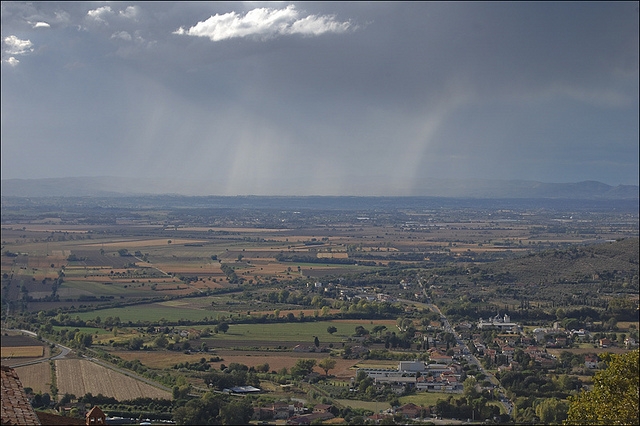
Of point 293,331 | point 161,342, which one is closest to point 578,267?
point 293,331

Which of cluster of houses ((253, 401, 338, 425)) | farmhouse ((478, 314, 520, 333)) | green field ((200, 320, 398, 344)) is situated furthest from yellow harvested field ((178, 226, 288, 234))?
cluster of houses ((253, 401, 338, 425))

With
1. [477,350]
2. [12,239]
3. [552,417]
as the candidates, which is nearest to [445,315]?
[477,350]

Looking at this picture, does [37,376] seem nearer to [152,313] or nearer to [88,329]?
[88,329]

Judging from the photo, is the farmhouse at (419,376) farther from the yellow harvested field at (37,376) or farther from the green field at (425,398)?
the yellow harvested field at (37,376)

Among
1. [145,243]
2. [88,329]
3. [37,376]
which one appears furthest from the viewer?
[145,243]

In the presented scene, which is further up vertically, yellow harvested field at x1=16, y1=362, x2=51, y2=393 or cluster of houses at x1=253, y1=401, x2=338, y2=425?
yellow harvested field at x1=16, y1=362, x2=51, y2=393

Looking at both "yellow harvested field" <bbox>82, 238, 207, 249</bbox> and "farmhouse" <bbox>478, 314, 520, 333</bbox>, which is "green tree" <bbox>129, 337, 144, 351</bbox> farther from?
"yellow harvested field" <bbox>82, 238, 207, 249</bbox>

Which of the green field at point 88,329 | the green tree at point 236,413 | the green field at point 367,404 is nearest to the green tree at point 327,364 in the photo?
the green field at point 367,404
